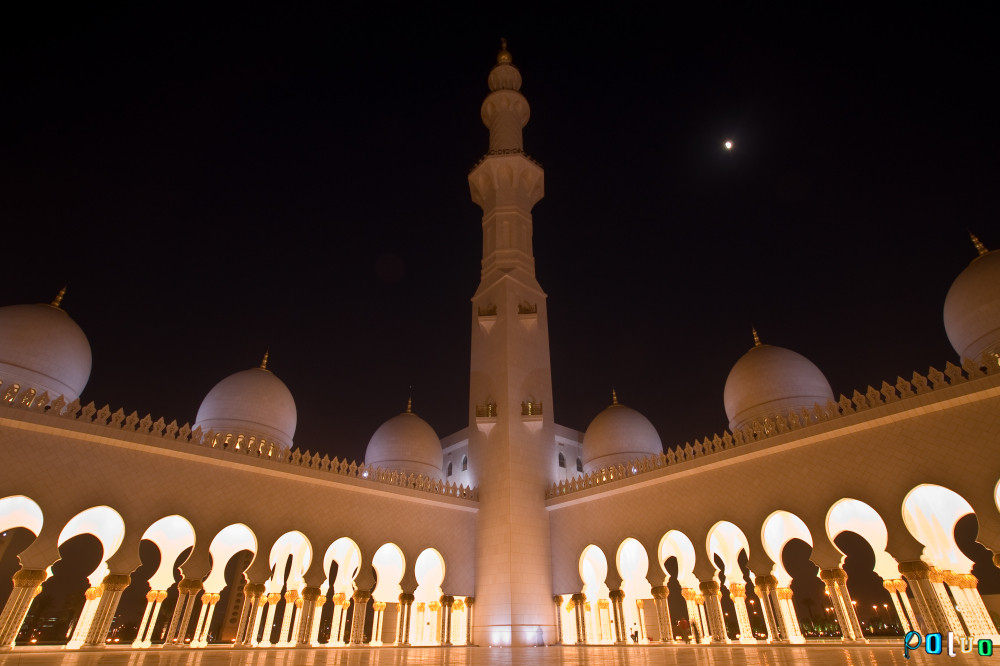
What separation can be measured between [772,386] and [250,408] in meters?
13.6

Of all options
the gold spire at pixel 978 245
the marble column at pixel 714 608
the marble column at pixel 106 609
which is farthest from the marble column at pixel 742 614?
the marble column at pixel 106 609

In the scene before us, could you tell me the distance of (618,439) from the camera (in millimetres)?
16156

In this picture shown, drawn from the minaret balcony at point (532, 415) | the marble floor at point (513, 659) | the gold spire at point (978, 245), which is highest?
the gold spire at point (978, 245)

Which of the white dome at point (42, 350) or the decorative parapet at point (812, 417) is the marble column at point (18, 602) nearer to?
the white dome at point (42, 350)

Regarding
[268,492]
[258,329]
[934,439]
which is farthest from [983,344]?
[258,329]

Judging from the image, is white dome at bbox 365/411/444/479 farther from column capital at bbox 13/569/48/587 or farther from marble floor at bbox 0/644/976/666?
marble floor at bbox 0/644/976/666

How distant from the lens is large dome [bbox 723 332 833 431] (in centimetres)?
1333

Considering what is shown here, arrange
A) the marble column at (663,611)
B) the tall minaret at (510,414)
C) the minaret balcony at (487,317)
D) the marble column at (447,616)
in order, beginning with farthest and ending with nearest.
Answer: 1. the minaret balcony at (487,317)
2. the marble column at (447,616)
3. the tall minaret at (510,414)
4. the marble column at (663,611)

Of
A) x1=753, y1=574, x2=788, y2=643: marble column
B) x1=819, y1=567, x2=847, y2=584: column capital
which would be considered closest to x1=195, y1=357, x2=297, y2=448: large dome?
x1=753, y1=574, x2=788, y2=643: marble column

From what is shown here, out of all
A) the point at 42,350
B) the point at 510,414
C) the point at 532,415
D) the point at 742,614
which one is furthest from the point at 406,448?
the point at 742,614

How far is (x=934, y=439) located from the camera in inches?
339

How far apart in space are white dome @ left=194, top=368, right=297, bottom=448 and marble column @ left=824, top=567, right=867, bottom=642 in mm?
13000

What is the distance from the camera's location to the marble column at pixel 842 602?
29.0 feet

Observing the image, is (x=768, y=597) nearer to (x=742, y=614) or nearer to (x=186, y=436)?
(x=742, y=614)
